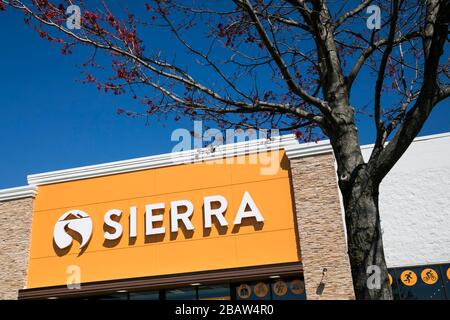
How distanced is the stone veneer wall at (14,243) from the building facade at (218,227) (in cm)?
4

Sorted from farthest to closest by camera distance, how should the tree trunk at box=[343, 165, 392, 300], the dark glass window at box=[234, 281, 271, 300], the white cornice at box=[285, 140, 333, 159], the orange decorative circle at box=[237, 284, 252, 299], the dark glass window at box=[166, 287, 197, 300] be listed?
the dark glass window at box=[166, 287, 197, 300]
the white cornice at box=[285, 140, 333, 159]
the orange decorative circle at box=[237, 284, 252, 299]
the dark glass window at box=[234, 281, 271, 300]
the tree trunk at box=[343, 165, 392, 300]

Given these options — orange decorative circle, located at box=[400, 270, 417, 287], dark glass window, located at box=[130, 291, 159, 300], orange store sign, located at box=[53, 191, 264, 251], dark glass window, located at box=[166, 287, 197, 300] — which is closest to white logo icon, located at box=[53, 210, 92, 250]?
orange store sign, located at box=[53, 191, 264, 251]

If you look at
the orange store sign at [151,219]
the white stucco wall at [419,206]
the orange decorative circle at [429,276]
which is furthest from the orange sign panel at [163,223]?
the orange decorative circle at [429,276]

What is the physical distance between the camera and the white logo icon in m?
17.8

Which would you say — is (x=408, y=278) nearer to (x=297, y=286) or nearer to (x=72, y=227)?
(x=297, y=286)

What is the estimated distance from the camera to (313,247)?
1565 cm

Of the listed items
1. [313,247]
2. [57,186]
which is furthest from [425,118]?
[57,186]

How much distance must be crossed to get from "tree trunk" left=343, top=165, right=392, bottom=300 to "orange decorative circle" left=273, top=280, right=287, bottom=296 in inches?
453

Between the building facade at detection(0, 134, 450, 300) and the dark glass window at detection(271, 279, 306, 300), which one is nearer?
the building facade at detection(0, 134, 450, 300)

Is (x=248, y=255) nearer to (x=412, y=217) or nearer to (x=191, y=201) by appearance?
(x=191, y=201)

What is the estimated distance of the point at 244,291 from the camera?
54.1ft

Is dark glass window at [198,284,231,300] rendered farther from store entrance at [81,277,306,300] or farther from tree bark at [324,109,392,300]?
tree bark at [324,109,392,300]

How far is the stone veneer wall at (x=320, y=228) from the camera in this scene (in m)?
15.1

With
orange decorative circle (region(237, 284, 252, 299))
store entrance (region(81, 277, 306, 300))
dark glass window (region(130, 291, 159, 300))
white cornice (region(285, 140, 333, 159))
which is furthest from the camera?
dark glass window (region(130, 291, 159, 300))
